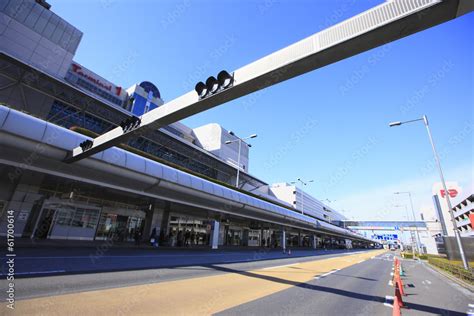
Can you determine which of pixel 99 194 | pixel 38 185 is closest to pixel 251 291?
pixel 99 194

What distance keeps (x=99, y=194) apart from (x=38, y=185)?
4.24 metres

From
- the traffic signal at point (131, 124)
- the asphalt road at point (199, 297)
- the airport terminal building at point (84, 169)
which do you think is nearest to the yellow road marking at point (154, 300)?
the asphalt road at point (199, 297)

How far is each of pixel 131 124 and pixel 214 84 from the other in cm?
447

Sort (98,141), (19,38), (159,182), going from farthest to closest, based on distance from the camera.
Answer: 1. (19,38)
2. (159,182)
3. (98,141)

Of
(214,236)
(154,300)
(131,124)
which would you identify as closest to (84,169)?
(131,124)

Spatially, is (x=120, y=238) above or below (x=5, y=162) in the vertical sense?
below

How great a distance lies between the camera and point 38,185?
58.8 ft

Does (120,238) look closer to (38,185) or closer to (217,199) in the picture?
(38,185)

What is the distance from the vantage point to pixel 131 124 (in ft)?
29.5

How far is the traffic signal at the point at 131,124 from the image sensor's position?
8.79 meters

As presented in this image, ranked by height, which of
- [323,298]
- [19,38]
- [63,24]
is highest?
[63,24]

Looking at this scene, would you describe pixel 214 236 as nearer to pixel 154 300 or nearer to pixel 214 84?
pixel 154 300

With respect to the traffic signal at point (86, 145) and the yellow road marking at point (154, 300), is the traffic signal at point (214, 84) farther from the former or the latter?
the traffic signal at point (86, 145)

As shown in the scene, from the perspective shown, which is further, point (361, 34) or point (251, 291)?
point (251, 291)
